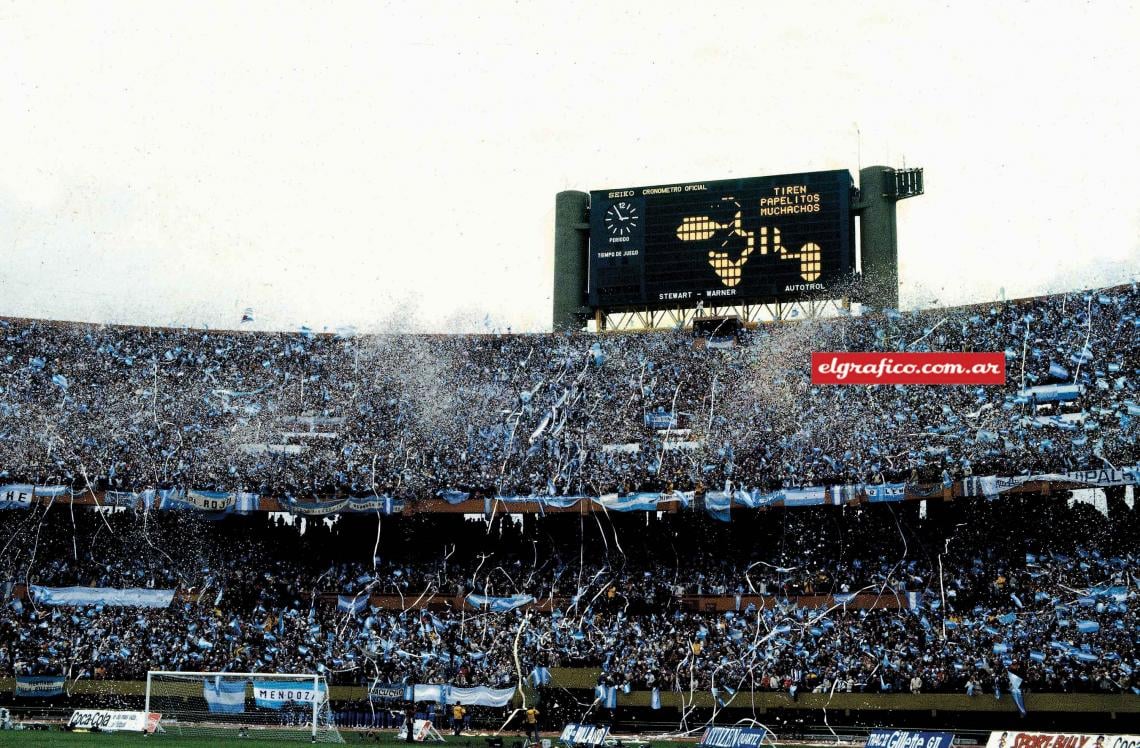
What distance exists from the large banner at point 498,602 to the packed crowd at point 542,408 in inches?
157

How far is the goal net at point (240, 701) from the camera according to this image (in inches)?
1451

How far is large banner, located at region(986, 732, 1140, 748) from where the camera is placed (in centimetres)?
2208

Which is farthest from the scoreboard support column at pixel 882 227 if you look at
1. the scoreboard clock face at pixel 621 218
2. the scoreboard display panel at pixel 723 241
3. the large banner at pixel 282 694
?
the large banner at pixel 282 694

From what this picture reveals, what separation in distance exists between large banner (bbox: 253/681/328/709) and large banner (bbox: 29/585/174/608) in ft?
24.2

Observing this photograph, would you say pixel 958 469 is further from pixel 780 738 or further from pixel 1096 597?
pixel 780 738

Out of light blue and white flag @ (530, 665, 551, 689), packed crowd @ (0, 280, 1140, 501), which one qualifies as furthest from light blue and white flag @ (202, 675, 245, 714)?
light blue and white flag @ (530, 665, 551, 689)

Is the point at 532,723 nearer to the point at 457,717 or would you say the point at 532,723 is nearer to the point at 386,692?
the point at 457,717

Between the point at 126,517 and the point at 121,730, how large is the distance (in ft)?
46.0

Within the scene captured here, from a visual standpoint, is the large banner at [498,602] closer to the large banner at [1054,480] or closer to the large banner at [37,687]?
the large banner at [37,687]

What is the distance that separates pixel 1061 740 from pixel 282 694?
22.9 meters

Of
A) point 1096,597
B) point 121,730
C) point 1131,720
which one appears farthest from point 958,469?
point 121,730

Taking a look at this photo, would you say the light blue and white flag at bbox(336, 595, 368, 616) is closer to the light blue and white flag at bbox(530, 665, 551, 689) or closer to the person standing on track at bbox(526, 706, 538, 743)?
the light blue and white flag at bbox(530, 665, 551, 689)

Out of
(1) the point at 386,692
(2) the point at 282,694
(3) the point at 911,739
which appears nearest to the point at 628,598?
(1) the point at 386,692

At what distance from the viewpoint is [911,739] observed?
26625 millimetres
